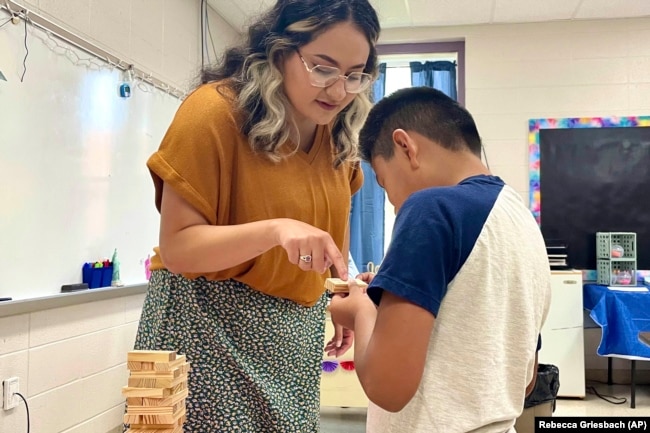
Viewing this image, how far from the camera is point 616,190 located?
413 cm

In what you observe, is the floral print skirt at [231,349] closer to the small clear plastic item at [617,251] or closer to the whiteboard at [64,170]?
the whiteboard at [64,170]

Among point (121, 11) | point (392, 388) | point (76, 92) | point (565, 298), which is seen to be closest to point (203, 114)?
point (392, 388)

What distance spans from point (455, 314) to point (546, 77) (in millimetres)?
4000

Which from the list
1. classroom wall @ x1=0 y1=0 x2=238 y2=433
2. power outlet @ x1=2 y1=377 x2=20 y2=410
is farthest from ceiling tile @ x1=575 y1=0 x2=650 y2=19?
power outlet @ x1=2 y1=377 x2=20 y2=410

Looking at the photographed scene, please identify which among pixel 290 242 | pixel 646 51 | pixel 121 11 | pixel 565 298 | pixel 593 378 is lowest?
pixel 593 378

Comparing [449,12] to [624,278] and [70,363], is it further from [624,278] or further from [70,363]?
[70,363]

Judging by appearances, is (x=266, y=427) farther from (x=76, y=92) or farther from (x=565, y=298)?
(x=565, y=298)

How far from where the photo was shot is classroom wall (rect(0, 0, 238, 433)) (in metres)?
1.99

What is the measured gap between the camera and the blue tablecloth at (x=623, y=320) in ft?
11.3

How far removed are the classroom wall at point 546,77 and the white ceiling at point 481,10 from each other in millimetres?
94

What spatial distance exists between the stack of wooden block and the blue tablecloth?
11.0 feet

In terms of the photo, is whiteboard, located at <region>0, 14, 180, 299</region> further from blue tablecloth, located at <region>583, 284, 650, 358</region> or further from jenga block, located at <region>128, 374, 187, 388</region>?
blue tablecloth, located at <region>583, 284, 650, 358</region>

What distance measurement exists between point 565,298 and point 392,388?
3.32 metres

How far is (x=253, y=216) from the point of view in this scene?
3.22ft
